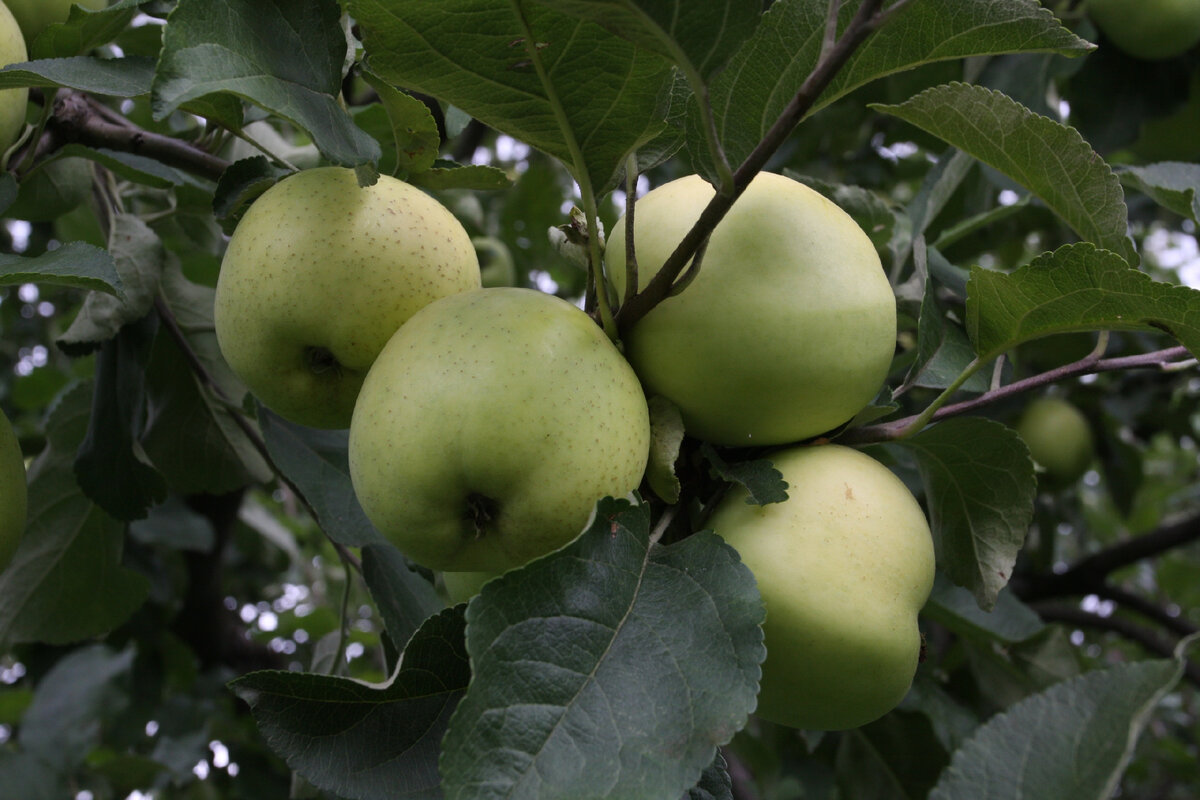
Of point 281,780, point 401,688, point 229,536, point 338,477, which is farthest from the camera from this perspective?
point 229,536

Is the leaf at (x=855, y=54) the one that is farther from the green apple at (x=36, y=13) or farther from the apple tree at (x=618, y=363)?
the green apple at (x=36, y=13)

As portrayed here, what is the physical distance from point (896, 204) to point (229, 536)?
6.40ft

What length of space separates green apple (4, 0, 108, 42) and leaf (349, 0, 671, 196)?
747mm

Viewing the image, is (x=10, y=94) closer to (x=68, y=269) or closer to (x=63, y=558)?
(x=68, y=269)

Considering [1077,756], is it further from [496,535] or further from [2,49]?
[2,49]

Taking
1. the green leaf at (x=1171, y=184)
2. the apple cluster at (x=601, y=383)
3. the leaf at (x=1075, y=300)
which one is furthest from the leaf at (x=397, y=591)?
the green leaf at (x=1171, y=184)

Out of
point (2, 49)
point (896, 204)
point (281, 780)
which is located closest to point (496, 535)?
point (2, 49)

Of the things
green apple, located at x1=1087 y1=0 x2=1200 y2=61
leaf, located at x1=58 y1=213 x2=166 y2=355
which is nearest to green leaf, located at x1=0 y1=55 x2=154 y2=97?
leaf, located at x1=58 y1=213 x2=166 y2=355

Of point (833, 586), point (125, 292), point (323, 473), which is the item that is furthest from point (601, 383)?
point (125, 292)

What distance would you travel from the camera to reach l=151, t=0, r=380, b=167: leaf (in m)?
0.71

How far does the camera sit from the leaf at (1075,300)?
0.82 meters

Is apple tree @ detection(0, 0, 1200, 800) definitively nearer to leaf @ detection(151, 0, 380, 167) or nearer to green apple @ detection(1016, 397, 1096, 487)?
leaf @ detection(151, 0, 380, 167)

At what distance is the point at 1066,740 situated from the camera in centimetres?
73

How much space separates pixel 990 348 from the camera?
3.18 feet
